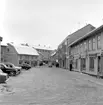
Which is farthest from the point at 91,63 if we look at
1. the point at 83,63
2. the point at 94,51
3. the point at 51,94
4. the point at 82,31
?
the point at 82,31

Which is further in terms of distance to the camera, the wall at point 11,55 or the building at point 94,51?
the wall at point 11,55

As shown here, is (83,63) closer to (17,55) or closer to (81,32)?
(81,32)

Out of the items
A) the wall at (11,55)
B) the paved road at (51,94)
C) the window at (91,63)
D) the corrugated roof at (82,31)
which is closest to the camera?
the paved road at (51,94)

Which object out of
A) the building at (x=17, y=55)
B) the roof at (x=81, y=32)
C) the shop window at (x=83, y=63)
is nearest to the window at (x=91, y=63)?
the shop window at (x=83, y=63)

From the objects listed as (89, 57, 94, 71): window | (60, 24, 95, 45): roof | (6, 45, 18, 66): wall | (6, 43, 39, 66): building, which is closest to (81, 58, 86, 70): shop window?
(89, 57, 94, 71): window

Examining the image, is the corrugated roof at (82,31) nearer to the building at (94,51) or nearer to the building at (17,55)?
the building at (94,51)

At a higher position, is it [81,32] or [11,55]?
[81,32]

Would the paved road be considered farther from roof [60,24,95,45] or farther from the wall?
the wall

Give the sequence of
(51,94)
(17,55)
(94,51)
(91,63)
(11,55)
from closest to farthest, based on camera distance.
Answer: (51,94)
(94,51)
(91,63)
(17,55)
(11,55)

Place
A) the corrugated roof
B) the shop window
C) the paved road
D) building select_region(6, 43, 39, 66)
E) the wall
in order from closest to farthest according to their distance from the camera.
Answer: the paved road < the shop window < the corrugated roof < building select_region(6, 43, 39, 66) < the wall

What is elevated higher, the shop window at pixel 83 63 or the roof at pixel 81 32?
the roof at pixel 81 32

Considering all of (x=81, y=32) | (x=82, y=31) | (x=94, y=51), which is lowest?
(x=94, y=51)

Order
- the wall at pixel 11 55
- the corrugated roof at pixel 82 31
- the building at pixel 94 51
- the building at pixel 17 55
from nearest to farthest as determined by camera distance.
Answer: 1. the building at pixel 94 51
2. the corrugated roof at pixel 82 31
3. the building at pixel 17 55
4. the wall at pixel 11 55

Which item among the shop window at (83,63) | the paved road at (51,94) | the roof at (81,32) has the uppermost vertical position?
the roof at (81,32)
